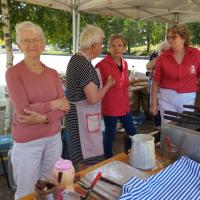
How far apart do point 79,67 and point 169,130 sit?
3.50ft

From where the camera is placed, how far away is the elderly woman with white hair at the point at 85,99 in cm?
236

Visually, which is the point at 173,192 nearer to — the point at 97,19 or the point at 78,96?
the point at 78,96

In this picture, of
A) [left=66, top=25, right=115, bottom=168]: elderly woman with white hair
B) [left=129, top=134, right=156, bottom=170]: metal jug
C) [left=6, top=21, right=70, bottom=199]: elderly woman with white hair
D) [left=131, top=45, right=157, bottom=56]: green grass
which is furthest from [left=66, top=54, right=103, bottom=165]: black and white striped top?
[left=131, top=45, right=157, bottom=56]: green grass

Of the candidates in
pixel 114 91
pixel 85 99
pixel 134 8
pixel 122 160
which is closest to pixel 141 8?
pixel 134 8

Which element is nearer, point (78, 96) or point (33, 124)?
point (33, 124)

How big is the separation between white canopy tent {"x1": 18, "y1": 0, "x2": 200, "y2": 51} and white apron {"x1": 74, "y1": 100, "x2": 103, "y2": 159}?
2.27m

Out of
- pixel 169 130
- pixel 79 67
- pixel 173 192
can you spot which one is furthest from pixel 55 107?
pixel 173 192

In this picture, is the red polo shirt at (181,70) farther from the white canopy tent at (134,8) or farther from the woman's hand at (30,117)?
the white canopy tent at (134,8)

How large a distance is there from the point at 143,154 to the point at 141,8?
492cm

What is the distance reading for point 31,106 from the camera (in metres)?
1.84

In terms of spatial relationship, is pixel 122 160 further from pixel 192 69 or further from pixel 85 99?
pixel 192 69

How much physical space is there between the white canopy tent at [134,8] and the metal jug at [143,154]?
3.27m

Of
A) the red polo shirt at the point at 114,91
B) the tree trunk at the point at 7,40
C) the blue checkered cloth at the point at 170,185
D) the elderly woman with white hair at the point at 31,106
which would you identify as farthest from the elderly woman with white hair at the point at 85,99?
the tree trunk at the point at 7,40

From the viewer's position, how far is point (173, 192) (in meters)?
1.19
